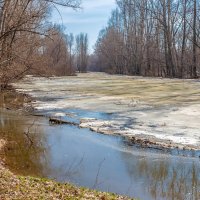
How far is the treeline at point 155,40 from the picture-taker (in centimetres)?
5244

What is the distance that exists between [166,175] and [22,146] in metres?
4.94

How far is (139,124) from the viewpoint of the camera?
48.9 feet

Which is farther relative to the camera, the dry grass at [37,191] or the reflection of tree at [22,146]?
the reflection of tree at [22,146]

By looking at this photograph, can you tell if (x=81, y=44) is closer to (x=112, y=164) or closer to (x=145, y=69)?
(x=145, y=69)

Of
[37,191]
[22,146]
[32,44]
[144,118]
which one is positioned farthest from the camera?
[32,44]

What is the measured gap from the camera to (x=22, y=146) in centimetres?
1218

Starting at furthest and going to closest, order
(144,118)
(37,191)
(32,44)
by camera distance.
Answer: (32,44) → (144,118) → (37,191)

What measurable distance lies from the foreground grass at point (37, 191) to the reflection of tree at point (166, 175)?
1.51 metres

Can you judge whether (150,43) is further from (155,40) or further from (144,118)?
(144,118)

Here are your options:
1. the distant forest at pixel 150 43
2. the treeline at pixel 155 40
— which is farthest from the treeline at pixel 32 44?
the treeline at pixel 155 40

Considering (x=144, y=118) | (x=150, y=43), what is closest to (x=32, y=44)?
(x=144, y=118)

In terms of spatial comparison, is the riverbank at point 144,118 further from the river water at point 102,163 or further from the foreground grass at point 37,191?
the foreground grass at point 37,191

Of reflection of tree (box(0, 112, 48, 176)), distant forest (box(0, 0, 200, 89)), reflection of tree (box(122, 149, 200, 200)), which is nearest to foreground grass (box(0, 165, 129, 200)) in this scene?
reflection of tree (box(122, 149, 200, 200))

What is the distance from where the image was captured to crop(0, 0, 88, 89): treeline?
34.9 ft
